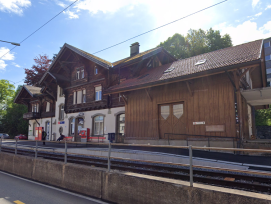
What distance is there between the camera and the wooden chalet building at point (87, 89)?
21078mm

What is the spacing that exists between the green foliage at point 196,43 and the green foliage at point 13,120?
119ft

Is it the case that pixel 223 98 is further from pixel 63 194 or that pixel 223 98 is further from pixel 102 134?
pixel 102 134

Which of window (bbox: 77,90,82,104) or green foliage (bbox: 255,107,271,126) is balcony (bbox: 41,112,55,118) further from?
green foliage (bbox: 255,107,271,126)

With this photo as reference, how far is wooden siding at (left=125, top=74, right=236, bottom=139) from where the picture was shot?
1296 cm

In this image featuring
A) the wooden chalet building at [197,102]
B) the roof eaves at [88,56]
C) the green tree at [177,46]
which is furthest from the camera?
the green tree at [177,46]

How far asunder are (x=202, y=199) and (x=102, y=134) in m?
18.8

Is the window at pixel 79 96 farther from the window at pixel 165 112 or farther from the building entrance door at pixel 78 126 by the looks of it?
the window at pixel 165 112

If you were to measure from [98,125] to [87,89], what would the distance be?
450cm

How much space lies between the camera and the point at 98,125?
23172mm

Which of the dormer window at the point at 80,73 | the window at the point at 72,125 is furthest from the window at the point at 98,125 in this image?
the dormer window at the point at 80,73

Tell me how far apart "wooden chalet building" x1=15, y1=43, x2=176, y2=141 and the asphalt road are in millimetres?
11445

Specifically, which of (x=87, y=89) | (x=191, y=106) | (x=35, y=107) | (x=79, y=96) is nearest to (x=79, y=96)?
(x=79, y=96)

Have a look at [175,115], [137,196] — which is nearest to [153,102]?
[175,115]

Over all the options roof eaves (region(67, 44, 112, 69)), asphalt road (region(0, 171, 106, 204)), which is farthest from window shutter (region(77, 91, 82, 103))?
asphalt road (region(0, 171, 106, 204))
